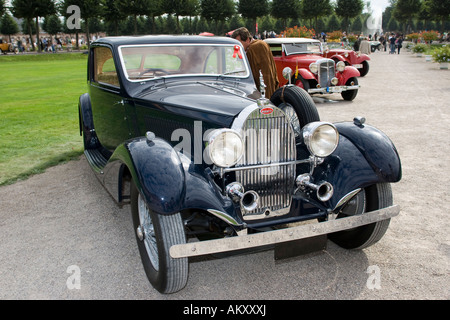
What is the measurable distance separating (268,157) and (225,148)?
1.19 feet

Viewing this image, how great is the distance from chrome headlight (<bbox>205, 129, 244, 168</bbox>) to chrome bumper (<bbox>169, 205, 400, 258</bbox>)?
1.66 ft

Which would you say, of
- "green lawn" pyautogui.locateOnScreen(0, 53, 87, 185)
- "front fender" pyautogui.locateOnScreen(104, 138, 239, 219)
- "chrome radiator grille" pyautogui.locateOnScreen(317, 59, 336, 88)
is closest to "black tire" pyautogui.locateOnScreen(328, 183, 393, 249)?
"front fender" pyautogui.locateOnScreen(104, 138, 239, 219)

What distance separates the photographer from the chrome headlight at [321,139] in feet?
9.34

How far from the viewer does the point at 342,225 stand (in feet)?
8.66

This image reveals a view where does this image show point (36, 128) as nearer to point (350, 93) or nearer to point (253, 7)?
point (350, 93)

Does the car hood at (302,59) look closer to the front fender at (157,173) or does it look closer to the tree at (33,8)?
the front fender at (157,173)

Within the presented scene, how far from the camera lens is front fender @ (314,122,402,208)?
2.85m

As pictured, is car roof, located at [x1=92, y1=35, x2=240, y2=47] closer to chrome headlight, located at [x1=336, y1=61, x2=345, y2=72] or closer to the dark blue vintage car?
the dark blue vintage car

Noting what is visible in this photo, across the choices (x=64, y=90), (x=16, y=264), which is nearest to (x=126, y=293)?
(x=16, y=264)

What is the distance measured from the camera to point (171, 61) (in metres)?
4.03

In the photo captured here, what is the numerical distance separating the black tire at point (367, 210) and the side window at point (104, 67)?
2554mm
